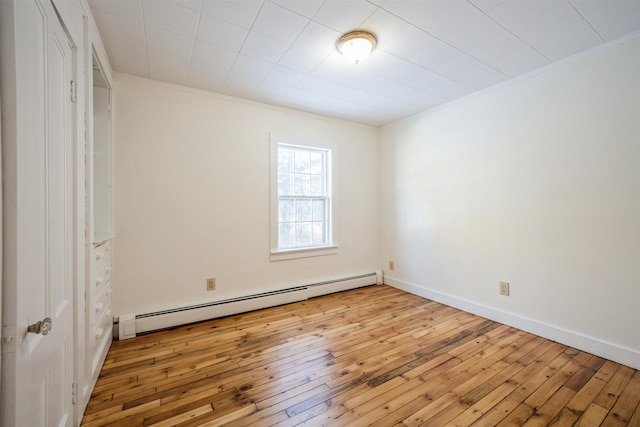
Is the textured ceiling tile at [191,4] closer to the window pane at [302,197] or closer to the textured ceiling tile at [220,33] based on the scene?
the textured ceiling tile at [220,33]

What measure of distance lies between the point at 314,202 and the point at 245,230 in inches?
41.9

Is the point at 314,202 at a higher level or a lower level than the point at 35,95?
lower

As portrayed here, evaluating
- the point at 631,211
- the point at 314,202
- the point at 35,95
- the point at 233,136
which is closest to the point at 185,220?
the point at 233,136

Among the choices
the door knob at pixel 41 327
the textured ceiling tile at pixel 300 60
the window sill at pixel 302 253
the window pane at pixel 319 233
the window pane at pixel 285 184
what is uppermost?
the textured ceiling tile at pixel 300 60

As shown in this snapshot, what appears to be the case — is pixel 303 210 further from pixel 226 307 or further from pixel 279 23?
pixel 279 23

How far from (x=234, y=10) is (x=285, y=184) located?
2006 millimetres

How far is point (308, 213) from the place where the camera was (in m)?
3.71

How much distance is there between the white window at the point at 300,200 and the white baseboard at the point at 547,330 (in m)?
1.57

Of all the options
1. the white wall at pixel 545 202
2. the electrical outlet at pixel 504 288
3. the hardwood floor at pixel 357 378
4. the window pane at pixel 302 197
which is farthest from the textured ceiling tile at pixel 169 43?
the electrical outlet at pixel 504 288

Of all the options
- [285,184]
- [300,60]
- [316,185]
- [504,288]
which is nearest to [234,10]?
[300,60]

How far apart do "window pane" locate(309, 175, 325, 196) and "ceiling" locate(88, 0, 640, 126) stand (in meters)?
1.20

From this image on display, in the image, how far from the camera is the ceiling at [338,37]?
170 cm

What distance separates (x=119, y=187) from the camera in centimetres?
250

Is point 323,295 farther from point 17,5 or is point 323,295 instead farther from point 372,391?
point 17,5
